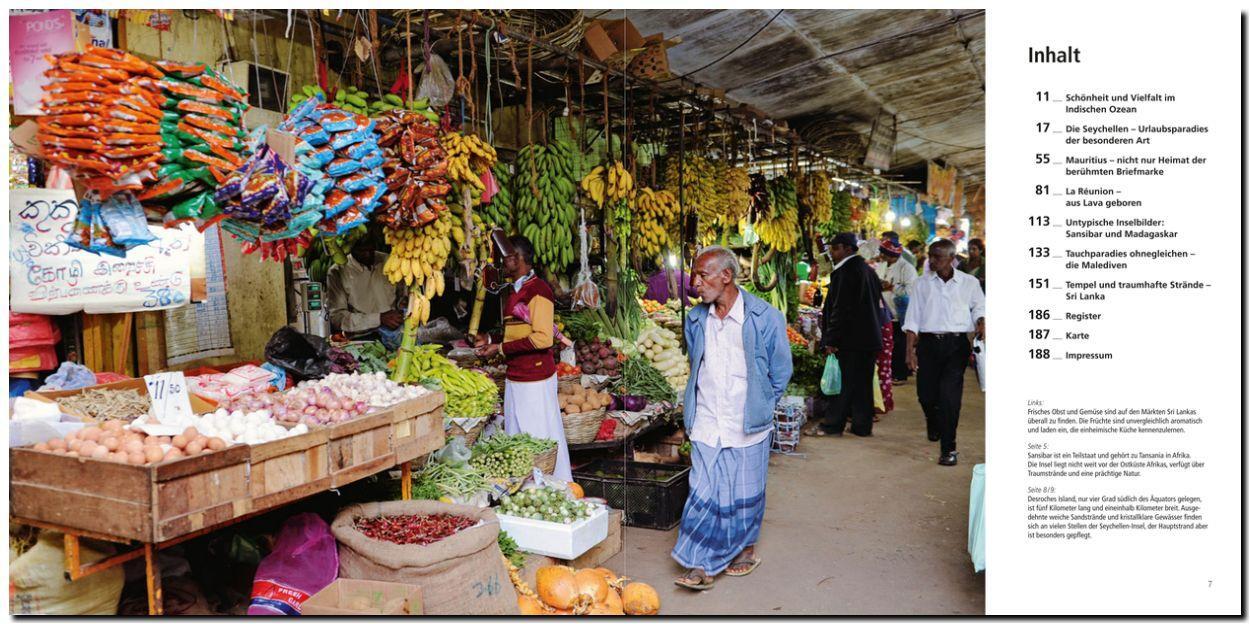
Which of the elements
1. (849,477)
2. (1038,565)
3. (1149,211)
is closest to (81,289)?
(1038,565)

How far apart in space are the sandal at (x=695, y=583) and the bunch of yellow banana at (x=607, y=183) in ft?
8.91

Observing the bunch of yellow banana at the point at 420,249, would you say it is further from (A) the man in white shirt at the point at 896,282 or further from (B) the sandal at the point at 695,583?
(A) the man in white shirt at the point at 896,282

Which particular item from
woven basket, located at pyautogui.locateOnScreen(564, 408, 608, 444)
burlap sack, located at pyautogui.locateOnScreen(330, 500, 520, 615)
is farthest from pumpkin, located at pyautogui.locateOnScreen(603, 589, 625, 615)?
woven basket, located at pyautogui.locateOnScreen(564, 408, 608, 444)

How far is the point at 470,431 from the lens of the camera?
4301mm

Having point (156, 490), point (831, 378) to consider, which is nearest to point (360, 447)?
point (156, 490)

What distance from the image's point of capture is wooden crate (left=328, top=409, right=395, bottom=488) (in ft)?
9.08

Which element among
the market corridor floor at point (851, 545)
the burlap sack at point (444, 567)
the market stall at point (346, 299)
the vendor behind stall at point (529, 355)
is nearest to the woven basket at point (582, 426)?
the market stall at point (346, 299)

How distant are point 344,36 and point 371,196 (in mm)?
1676

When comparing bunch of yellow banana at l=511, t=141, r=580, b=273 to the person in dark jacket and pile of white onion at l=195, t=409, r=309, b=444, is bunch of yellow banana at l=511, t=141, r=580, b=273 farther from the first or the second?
pile of white onion at l=195, t=409, r=309, b=444

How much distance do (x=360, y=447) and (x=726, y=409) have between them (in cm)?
154

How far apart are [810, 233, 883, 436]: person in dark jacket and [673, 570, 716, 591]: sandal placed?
11.1 feet

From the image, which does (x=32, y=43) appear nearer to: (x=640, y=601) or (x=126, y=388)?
(x=126, y=388)

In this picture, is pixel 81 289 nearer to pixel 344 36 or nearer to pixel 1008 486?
pixel 344 36

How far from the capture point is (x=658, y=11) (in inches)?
200
